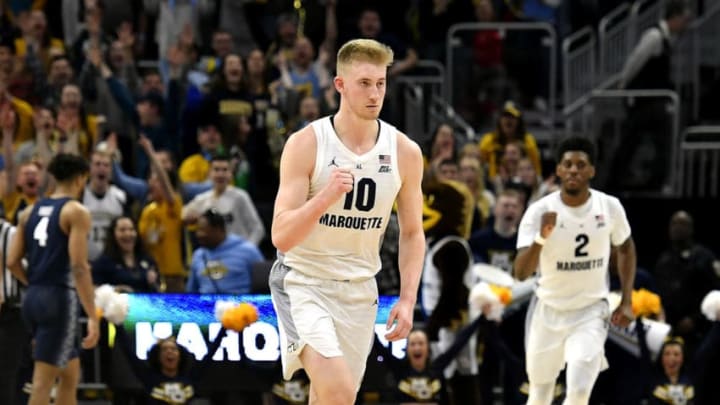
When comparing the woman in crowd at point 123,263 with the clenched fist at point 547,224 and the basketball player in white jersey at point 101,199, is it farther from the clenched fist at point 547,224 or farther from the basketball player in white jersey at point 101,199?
the clenched fist at point 547,224

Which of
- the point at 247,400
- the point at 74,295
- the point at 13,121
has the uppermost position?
the point at 13,121

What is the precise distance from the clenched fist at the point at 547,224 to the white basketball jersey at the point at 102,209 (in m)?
5.02

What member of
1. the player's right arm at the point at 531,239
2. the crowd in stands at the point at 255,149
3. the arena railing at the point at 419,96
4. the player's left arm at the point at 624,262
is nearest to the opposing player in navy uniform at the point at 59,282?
the crowd in stands at the point at 255,149

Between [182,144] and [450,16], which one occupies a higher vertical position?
[450,16]

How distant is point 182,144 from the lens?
1602cm

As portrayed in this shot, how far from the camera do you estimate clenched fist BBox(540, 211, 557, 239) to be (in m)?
10.4

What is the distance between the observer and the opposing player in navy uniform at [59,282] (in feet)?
37.0

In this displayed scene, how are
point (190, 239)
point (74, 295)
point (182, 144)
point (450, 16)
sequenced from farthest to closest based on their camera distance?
point (450, 16) → point (182, 144) → point (190, 239) → point (74, 295)

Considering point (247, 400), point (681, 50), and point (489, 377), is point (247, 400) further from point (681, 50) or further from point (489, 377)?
point (681, 50)

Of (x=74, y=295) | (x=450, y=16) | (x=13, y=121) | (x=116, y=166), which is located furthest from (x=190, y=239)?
(x=450, y=16)

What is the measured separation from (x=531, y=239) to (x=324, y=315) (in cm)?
302

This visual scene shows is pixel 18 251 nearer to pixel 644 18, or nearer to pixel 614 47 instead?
pixel 614 47

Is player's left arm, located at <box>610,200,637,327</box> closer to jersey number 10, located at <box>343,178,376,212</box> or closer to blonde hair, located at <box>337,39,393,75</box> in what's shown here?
jersey number 10, located at <box>343,178,376,212</box>

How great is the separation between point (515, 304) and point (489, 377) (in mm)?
667
